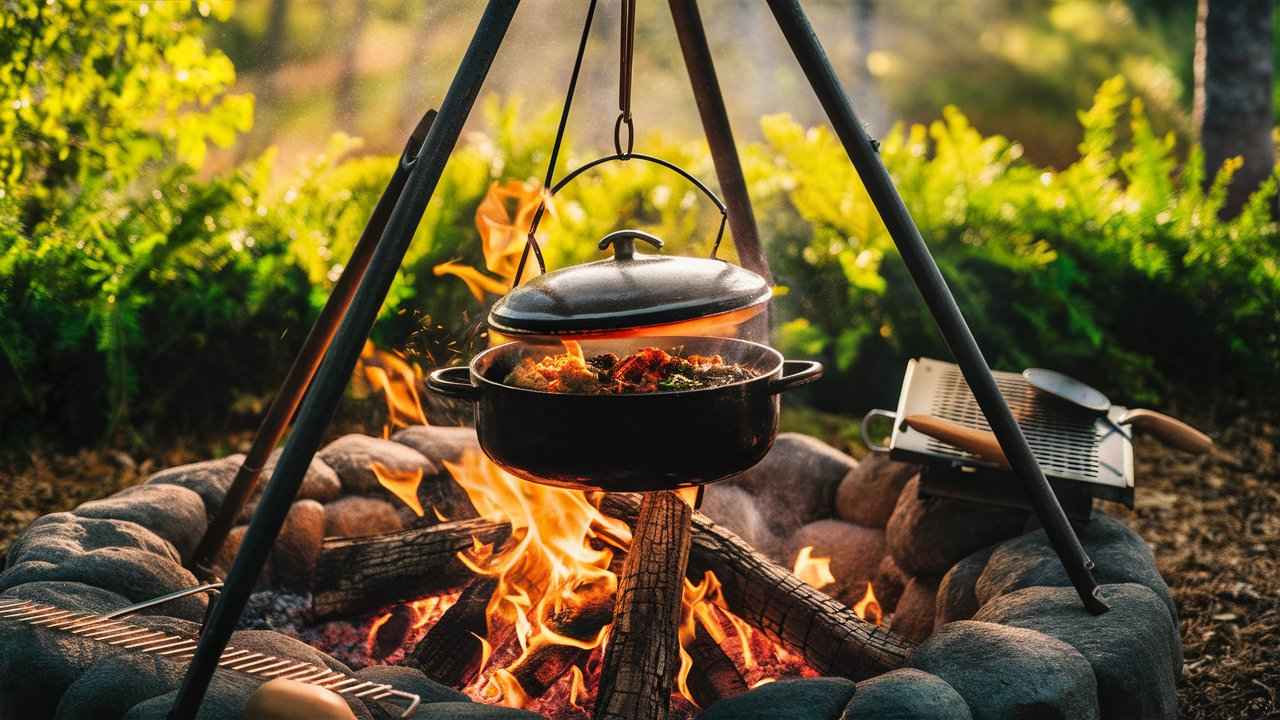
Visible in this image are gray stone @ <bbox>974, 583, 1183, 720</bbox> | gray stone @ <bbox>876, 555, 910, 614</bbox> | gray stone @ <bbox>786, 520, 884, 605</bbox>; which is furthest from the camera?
gray stone @ <bbox>786, 520, 884, 605</bbox>

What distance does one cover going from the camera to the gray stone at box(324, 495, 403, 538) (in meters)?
3.58

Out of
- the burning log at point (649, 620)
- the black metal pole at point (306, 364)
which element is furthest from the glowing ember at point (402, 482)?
the burning log at point (649, 620)

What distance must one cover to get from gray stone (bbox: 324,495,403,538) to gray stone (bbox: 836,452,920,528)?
163 centimetres

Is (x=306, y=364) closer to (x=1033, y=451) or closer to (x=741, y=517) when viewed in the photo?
(x=741, y=517)

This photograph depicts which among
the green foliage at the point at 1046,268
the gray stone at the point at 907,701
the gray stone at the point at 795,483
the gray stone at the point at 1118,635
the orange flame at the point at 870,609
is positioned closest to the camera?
the gray stone at the point at 907,701

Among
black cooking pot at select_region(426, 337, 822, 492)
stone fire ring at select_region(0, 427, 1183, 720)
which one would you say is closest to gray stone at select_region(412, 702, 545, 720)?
stone fire ring at select_region(0, 427, 1183, 720)

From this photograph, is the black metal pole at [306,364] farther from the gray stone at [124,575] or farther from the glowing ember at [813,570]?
the glowing ember at [813,570]

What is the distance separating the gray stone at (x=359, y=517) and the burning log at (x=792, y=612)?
3.09 ft

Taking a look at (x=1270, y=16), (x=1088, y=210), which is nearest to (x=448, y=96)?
(x=1088, y=210)

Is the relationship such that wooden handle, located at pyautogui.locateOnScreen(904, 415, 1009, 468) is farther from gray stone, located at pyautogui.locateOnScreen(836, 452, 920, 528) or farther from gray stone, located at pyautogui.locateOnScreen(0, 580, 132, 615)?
gray stone, located at pyautogui.locateOnScreen(0, 580, 132, 615)

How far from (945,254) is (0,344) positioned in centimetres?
454

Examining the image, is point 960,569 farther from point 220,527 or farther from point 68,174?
point 68,174

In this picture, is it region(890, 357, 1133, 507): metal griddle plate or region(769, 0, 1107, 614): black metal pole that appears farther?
region(890, 357, 1133, 507): metal griddle plate

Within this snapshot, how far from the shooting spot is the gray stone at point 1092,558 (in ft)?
9.02
